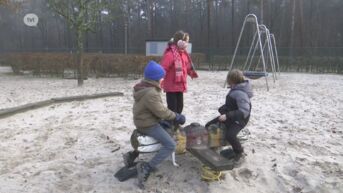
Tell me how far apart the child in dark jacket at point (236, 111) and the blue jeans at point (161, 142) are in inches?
27.6

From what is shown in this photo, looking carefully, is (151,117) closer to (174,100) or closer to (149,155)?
(149,155)

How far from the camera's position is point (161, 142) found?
13.6 feet

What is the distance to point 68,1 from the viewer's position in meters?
12.3

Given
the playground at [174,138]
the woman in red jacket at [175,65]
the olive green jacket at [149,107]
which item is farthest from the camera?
the woman in red jacket at [175,65]

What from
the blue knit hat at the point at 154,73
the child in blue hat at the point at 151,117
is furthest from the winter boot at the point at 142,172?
the blue knit hat at the point at 154,73

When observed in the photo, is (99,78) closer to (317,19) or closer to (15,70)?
(15,70)

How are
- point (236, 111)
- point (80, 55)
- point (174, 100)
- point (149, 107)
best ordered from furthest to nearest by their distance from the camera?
point (80, 55) → point (174, 100) → point (236, 111) → point (149, 107)

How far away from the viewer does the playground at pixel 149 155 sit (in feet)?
13.7

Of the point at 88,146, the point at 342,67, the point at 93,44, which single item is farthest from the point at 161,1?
the point at 88,146

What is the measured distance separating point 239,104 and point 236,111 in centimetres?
9

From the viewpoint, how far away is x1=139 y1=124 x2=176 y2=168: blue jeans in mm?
4105

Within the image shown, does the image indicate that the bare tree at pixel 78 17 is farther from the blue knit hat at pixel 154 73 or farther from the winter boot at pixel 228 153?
the blue knit hat at pixel 154 73

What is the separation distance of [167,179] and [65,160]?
131 centimetres

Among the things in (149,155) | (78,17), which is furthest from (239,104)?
(78,17)
